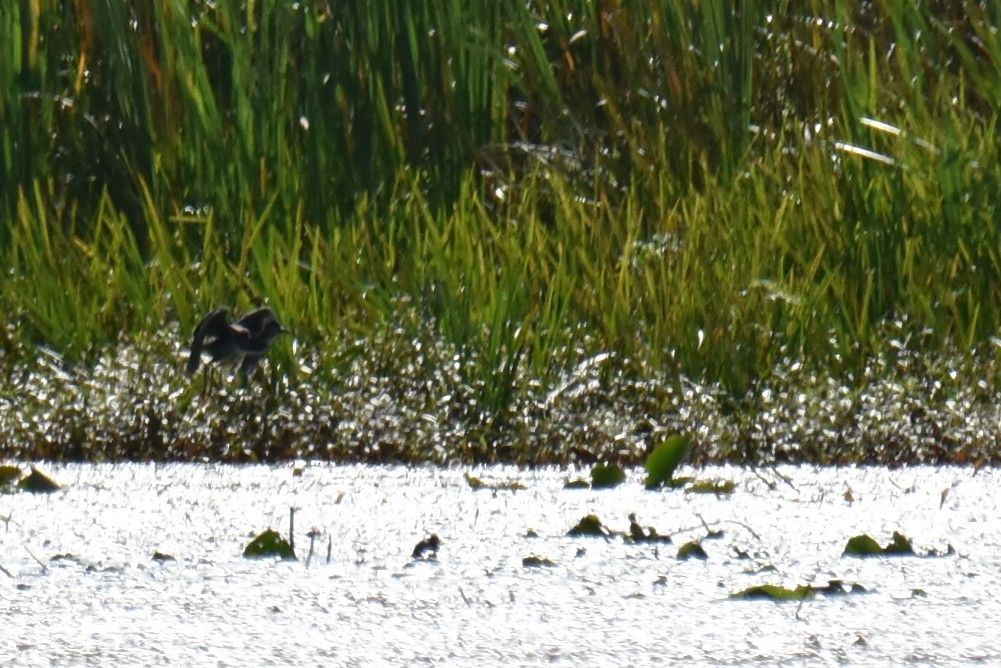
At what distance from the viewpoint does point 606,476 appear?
3906 millimetres

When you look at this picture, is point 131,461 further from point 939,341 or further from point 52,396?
point 939,341

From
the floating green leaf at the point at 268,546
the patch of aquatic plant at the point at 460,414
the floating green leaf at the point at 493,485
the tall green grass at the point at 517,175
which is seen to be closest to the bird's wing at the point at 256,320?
the patch of aquatic plant at the point at 460,414

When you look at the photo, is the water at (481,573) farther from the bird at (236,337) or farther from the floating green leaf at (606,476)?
the bird at (236,337)

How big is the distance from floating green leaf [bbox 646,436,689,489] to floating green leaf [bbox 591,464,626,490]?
0.19ft

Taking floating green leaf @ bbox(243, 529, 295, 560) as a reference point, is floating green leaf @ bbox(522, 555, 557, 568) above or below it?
above

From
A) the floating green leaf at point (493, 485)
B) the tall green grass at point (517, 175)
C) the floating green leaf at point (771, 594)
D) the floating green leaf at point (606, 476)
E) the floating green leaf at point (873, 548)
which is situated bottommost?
the floating green leaf at point (493, 485)

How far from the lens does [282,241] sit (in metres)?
4.96

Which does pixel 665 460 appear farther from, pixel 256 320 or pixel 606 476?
pixel 256 320

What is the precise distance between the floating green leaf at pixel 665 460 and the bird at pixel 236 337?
2.96ft

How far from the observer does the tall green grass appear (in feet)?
15.1

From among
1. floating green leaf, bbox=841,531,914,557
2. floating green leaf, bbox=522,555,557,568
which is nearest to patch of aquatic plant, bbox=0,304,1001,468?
floating green leaf, bbox=841,531,914,557

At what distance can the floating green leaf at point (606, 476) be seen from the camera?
3896 millimetres

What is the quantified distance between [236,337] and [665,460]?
3.14 ft

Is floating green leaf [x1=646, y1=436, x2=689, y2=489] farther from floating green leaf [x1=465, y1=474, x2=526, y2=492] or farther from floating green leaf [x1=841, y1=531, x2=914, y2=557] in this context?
floating green leaf [x1=841, y1=531, x2=914, y2=557]
